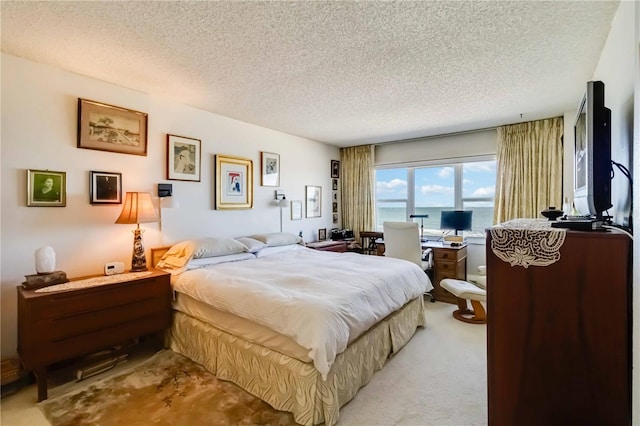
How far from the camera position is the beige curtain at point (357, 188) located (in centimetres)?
564

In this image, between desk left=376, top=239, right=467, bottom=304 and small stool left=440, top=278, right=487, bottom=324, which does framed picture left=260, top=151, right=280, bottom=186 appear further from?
small stool left=440, top=278, right=487, bottom=324

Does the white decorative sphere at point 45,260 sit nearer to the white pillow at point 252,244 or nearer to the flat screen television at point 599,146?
the white pillow at point 252,244

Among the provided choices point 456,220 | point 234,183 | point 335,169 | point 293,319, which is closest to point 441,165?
point 456,220

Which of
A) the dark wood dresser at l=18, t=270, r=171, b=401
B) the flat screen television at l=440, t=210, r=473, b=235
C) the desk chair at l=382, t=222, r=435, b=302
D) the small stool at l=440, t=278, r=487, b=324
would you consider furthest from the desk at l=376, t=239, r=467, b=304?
the dark wood dresser at l=18, t=270, r=171, b=401

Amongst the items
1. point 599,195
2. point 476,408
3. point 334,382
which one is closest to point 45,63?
point 334,382

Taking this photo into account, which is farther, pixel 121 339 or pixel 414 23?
pixel 121 339

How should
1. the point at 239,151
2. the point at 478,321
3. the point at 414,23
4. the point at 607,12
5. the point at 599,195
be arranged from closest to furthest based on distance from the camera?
the point at 599,195 → the point at 607,12 → the point at 414,23 → the point at 478,321 → the point at 239,151

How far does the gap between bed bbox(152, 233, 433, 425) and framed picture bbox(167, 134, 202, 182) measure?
849mm

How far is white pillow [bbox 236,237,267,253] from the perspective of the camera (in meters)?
3.62

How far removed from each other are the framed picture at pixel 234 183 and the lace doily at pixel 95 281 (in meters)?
1.34

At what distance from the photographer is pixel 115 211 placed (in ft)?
9.57

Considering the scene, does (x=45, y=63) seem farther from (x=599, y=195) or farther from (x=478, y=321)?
(x=478, y=321)

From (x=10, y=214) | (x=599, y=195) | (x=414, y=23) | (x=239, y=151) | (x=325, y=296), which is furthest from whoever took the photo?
(x=239, y=151)

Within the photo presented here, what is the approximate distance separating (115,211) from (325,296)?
2.26 metres
